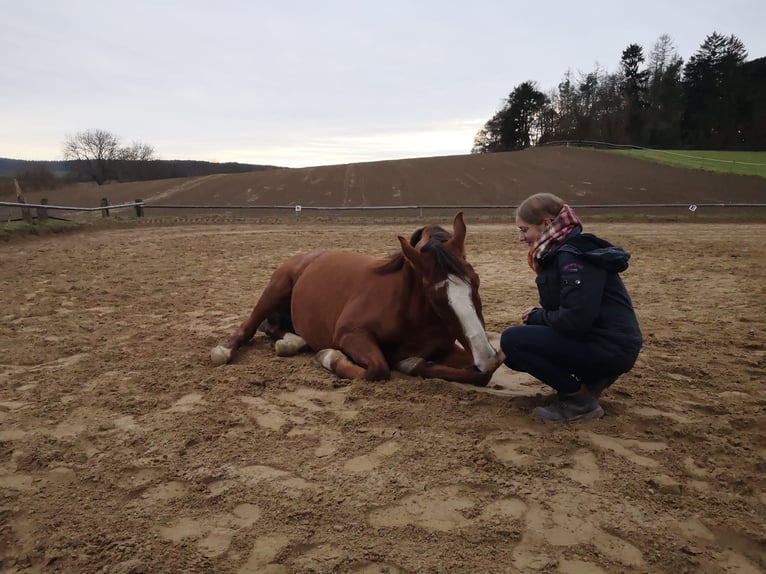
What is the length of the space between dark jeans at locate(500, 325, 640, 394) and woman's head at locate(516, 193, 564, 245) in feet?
1.87

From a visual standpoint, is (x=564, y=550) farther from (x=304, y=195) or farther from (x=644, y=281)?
(x=304, y=195)

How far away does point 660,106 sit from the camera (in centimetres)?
5244

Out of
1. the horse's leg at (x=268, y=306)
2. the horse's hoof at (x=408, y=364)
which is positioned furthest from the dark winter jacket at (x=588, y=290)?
the horse's leg at (x=268, y=306)

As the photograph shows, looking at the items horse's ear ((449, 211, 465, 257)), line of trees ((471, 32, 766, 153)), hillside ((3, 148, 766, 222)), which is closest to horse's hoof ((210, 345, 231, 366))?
horse's ear ((449, 211, 465, 257))

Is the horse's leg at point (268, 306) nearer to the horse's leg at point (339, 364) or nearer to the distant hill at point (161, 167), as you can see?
the horse's leg at point (339, 364)

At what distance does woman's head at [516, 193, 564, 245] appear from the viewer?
9.27 ft

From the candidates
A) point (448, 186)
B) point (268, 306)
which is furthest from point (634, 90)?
point (268, 306)

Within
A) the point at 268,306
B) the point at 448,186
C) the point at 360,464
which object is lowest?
the point at 360,464

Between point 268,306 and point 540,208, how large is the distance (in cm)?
271

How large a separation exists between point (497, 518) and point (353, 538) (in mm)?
592

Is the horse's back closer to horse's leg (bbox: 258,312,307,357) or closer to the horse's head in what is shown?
horse's leg (bbox: 258,312,307,357)

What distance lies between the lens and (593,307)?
261cm

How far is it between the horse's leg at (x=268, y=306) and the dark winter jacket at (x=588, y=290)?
100 inches

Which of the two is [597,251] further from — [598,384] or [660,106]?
[660,106]
